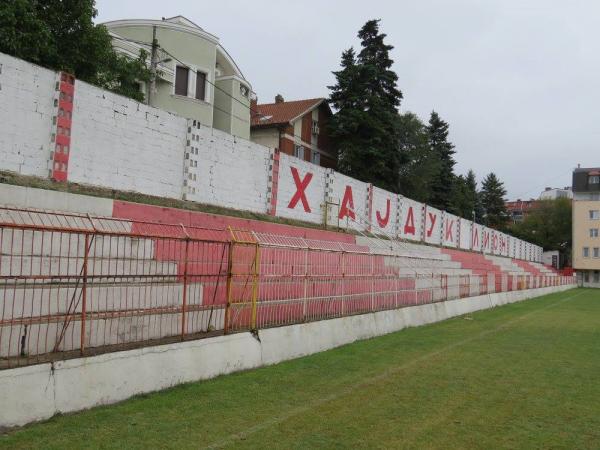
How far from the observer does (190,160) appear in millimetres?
13070

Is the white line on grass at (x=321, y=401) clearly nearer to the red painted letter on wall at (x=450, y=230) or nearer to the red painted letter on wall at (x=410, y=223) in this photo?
the red painted letter on wall at (x=410, y=223)

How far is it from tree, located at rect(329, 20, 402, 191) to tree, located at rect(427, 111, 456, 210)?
11.1 metres


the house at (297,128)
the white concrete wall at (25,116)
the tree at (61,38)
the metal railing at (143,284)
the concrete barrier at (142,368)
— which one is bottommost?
the concrete barrier at (142,368)

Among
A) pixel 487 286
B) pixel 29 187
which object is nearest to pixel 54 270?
pixel 29 187

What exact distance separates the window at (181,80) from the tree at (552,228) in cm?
6777

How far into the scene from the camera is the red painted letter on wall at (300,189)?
1781 cm

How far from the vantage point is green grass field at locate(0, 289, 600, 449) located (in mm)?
5289

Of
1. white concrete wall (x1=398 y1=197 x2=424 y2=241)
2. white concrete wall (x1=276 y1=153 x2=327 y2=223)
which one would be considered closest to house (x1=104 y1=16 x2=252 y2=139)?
white concrete wall (x1=276 y1=153 x2=327 y2=223)

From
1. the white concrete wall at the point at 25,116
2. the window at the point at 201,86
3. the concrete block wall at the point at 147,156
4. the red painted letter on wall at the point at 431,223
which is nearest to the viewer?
the white concrete wall at the point at 25,116

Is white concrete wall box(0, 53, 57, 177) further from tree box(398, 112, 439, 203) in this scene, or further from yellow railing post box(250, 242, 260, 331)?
tree box(398, 112, 439, 203)

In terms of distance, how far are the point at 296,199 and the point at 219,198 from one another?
14.0 ft

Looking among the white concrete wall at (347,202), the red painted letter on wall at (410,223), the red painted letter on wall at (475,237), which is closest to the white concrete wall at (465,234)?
the red painted letter on wall at (475,237)

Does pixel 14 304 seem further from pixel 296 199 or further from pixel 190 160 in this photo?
pixel 296 199

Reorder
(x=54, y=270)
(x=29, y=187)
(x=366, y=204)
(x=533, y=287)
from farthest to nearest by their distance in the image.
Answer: (x=533, y=287), (x=366, y=204), (x=29, y=187), (x=54, y=270)
